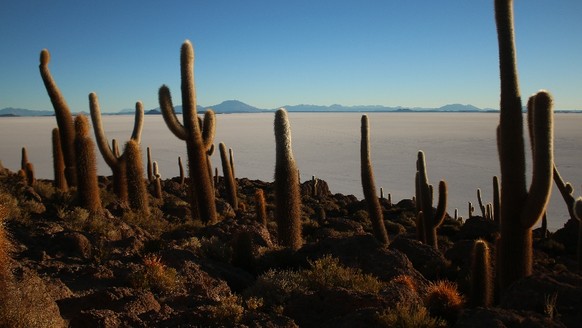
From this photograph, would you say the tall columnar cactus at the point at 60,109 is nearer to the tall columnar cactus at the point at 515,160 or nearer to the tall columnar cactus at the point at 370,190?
the tall columnar cactus at the point at 370,190

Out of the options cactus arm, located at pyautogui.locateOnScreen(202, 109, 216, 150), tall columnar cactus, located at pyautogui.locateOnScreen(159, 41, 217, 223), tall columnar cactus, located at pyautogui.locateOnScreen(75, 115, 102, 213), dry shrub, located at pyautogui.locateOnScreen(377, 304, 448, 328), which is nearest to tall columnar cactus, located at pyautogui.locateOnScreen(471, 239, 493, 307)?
dry shrub, located at pyautogui.locateOnScreen(377, 304, 448, 328)

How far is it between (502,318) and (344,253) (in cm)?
491

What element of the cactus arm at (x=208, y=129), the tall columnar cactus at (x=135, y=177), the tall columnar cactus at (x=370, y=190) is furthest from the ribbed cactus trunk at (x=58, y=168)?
the tall columnar cactus at (x=370, y=190)

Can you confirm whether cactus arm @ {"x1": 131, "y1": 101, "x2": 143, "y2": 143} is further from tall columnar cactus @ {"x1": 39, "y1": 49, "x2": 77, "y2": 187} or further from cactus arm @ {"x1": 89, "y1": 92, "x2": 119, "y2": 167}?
tall columnar cactus @ {"x1": 39, "y1": 49, "x2": 77, "y2": 187}

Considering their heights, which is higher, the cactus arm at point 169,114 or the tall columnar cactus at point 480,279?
the cactus arm at point 169,114

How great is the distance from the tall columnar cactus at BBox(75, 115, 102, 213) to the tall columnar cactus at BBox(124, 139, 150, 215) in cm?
169

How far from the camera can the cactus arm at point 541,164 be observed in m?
8.35

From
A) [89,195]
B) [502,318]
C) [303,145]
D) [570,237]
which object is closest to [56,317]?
[502,318]

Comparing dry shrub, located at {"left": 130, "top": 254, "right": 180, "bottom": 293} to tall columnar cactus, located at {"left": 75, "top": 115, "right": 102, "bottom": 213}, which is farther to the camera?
tall columnar cactus, located at {"left": 75, "top": 115, "right": 102, "bottom": 213}

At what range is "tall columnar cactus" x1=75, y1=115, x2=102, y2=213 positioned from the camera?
1447cm

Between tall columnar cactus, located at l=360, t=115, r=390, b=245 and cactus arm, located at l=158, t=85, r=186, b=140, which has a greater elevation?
cactus arm, located at l=158, t=85, r=186, b=140

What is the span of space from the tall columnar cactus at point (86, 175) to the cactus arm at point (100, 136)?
2393mm

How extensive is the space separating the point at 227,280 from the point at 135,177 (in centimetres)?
920

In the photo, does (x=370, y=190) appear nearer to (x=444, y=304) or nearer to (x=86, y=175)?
(x=86, y=175)
